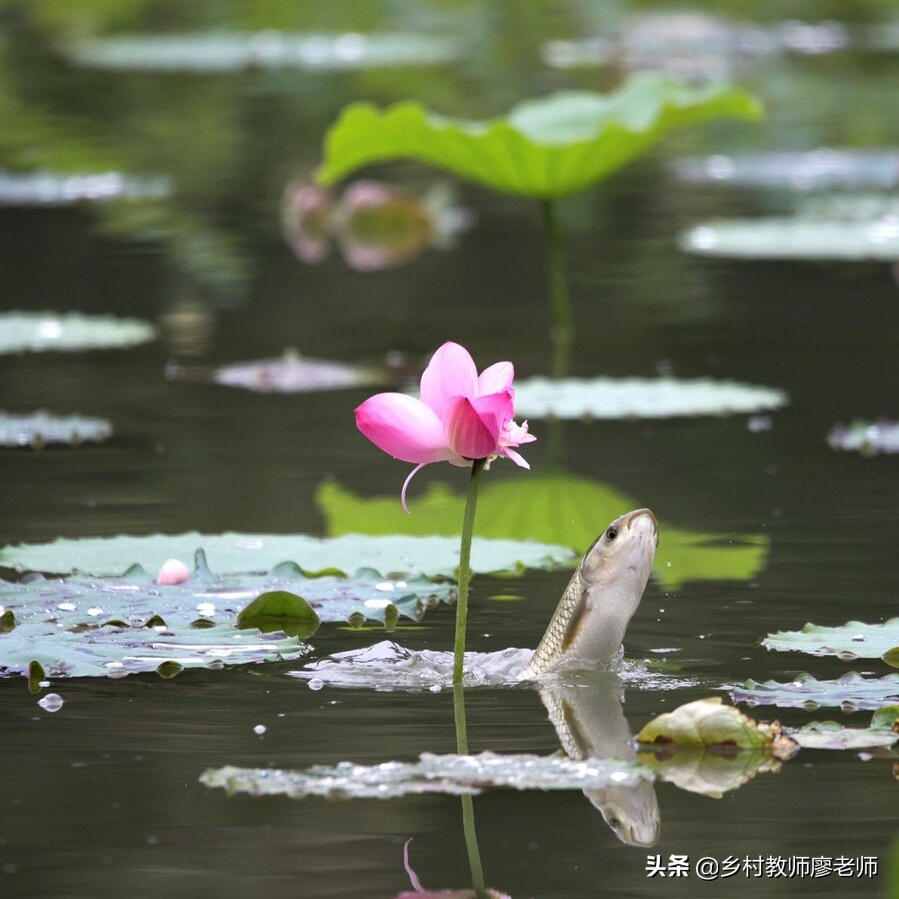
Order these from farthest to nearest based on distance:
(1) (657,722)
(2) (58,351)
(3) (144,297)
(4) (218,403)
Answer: (3) (144,297) → (2) (58,351) → (4) (218,403) → (1) (657,722)

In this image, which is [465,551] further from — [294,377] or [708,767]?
[294,377]

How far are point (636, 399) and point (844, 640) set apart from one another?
8.43 feet

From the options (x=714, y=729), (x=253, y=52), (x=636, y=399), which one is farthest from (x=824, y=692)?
(x=253, y=52)

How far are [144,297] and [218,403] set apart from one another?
264 centimetres

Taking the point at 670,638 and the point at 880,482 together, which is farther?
the point at 880,482

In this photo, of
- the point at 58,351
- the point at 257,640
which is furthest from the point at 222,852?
the point at 58,351

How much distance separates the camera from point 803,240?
8719mm

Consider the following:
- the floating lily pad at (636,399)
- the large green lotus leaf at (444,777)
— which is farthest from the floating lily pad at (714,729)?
the floating lily pad at (636,399)

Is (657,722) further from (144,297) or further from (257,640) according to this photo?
(144,297)

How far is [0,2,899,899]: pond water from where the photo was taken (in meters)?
2.38

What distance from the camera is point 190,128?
14453mm

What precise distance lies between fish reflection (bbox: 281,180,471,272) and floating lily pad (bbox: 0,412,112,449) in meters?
4.58

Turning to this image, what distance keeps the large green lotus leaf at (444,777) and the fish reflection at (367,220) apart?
767 cm

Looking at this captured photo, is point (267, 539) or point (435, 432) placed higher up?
point (435, 432)
